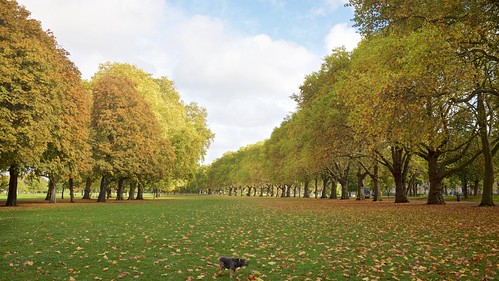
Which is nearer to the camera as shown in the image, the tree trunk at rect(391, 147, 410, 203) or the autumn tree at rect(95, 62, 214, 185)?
the tree trunk at rect(391, 147, 410, 203)

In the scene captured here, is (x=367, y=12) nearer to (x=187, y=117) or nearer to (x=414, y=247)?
(x=414, y=247)

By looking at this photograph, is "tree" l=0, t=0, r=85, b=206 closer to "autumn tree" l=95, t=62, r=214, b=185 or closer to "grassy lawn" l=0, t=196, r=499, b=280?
"grassy lawn" l=0, t=196, r=499, b=280

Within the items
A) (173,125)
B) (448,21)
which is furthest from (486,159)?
(173,125)

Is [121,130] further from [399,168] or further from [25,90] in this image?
[399,168]

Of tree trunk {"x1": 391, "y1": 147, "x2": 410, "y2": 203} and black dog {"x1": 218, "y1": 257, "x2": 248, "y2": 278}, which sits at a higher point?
tree trunk {"x1": 391, "y1": 147, "x2": 410, "y2": 203}

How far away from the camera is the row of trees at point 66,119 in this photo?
2795cm

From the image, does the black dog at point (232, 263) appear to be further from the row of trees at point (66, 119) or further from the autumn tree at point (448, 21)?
the row of trees at point (66, 119)

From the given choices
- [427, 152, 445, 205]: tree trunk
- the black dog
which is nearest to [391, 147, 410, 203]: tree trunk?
[427, 152, 445, 205]: tree trunk

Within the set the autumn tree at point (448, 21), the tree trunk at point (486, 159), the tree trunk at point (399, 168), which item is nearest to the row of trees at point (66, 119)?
the autumn tree at point (448, 21)

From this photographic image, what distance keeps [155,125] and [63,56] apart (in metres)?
17.7

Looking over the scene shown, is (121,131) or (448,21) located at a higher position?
(448,21)

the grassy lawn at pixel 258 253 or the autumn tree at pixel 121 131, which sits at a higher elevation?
the autumn tree at pixel 121 131

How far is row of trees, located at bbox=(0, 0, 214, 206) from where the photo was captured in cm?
2795

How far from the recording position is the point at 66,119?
111ft
